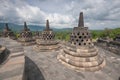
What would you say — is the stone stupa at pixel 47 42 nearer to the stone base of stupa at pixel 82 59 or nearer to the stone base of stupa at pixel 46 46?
the stone base of stupa at pixel 46 46

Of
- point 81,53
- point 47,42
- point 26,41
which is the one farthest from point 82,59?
point 26,41

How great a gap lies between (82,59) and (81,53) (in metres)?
0.86

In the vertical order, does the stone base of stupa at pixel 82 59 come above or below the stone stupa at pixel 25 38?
below

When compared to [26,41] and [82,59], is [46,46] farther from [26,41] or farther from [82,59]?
[82,59]

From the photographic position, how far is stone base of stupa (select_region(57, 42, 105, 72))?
1380cm

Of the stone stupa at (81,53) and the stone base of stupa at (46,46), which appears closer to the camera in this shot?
the stone stupa at (81,53)

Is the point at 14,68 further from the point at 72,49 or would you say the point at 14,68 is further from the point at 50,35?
the point at 50,35

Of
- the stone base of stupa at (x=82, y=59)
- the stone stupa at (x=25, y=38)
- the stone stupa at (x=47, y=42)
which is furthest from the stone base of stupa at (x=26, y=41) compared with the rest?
the stone base of stupa at (x=82, y=59)

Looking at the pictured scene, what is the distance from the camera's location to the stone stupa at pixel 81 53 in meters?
13.9

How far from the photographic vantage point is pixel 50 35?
2370 cm

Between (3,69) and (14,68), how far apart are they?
0.51 m

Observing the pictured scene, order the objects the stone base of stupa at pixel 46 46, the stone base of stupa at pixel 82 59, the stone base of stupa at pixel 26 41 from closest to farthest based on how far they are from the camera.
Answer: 1. the stone base of stupa at pixel 82 59
2. the stone base of stupa at pixel 46 46
3. the stone base of stupa at pixel 26 41

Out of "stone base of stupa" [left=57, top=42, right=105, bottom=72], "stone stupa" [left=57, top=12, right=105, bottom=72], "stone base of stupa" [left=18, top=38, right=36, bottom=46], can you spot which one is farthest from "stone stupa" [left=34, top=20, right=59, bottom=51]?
"stone base of stupa" [left=57, top=42, right=105, bottom=72]

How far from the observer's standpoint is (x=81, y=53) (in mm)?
14508
